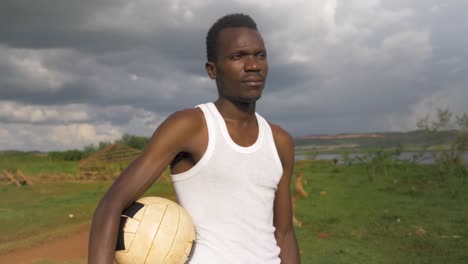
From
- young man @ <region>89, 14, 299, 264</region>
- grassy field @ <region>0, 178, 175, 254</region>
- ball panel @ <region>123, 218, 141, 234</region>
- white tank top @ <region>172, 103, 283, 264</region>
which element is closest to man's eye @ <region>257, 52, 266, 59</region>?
young man @ <region>89, 14, 299, 264</region>

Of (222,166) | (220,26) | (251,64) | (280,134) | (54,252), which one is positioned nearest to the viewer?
(222,166)

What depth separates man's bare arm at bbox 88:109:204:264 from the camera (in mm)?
1801

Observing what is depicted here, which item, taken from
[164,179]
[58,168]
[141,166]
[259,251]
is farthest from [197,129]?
[58,168]

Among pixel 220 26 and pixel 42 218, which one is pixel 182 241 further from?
pixel 42 218

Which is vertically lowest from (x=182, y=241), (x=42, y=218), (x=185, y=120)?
(x=42, y=218)

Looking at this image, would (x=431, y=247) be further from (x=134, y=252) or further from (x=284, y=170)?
(x=134, y=252)

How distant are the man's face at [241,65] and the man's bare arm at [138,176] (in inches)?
9.4

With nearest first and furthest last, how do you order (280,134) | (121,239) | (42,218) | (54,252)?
1. (121,239)
2. (280,134)
3. (54,252)
4. (42,218)

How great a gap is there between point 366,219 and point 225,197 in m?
9.68

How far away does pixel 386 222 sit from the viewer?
34.6 feet

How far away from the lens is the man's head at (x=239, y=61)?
2174 millimetres

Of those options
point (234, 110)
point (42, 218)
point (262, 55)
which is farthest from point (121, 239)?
point (42, 218)

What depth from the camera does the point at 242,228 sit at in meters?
2.09

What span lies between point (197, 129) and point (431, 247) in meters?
7.68
